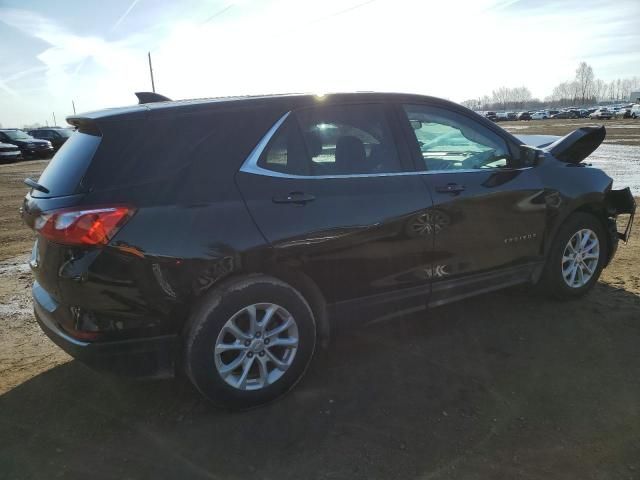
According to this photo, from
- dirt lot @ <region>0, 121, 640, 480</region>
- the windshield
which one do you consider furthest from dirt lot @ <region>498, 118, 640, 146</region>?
the windshield

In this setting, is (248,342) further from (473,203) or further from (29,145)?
(29,145)

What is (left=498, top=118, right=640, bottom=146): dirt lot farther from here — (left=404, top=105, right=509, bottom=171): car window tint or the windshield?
the windshield

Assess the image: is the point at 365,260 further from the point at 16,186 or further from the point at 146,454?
the point at 16,186

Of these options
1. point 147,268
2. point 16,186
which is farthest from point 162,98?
point 16,186

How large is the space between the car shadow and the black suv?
1.01 ft

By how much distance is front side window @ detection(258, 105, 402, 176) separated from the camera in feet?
9.70

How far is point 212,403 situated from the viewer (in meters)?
2.83

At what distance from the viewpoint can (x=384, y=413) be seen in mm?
2830

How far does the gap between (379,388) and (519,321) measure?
155 cm

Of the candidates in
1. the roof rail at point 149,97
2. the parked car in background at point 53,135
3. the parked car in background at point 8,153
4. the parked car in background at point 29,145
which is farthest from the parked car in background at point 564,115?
the roof rail at point 149,97

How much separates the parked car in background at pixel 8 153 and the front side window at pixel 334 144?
2517cm

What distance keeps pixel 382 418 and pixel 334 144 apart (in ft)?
5.54

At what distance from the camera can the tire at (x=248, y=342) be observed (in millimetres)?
2643

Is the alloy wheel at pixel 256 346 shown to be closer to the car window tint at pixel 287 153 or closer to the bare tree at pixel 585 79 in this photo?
the car window tint at pixel 287 153
